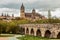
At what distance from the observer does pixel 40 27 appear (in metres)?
41.3

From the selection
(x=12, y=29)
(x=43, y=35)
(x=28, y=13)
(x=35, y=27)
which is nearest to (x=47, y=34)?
(x=43, y=35)

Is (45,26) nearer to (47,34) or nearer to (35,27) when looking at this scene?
(47,34)

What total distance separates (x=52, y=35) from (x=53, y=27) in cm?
125

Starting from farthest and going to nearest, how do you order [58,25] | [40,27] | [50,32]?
[40,27]
[50,32]
[58,25]

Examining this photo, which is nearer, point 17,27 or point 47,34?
point 47,34

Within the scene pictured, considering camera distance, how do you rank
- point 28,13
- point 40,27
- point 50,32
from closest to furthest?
point 50,32
point 40,27
point 28,13

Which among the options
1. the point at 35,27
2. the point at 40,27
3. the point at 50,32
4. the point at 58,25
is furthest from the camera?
the point at 35,27

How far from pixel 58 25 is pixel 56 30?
1119mm

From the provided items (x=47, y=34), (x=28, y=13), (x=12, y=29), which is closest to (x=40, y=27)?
(x=47, y=34)

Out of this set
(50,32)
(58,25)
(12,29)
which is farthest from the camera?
(12,29)

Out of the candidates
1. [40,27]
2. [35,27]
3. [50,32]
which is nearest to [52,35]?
[50,32]

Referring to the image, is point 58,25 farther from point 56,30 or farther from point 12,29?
point 12,29

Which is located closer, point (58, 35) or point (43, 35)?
point (58, 35)

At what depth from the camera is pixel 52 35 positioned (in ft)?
120
